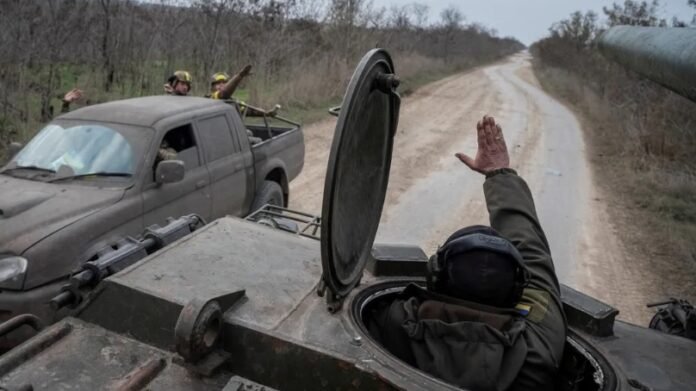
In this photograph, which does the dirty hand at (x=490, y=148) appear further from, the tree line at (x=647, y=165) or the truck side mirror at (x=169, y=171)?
the tree line at (x=647, y=165)

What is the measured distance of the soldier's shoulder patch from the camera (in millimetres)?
2454

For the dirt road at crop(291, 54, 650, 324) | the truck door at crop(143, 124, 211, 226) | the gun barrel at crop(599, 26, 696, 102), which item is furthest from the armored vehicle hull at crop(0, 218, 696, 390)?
the dirt road at crop(291, 54, 650, 324)

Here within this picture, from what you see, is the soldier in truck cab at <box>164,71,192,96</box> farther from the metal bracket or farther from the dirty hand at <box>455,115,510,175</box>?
the metal bracket

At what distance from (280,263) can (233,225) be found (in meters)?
0.52

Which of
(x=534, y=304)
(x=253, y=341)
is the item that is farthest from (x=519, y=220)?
(x=253, y=341)

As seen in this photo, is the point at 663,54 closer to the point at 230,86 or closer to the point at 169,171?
the point at 169,171

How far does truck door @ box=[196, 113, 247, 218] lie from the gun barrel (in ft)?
12.1

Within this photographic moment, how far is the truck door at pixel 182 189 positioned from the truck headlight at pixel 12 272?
1.17 metres

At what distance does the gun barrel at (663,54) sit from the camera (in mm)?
3240

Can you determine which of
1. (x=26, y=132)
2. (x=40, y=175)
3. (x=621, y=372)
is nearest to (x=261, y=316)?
(x=621, y=372)

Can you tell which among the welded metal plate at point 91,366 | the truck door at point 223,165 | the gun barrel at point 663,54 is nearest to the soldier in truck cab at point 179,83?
the truck door at point 223,165

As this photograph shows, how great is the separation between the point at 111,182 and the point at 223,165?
4.66 feet

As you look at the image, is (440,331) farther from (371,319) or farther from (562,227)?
(562,227)

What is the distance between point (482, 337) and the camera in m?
2.24
